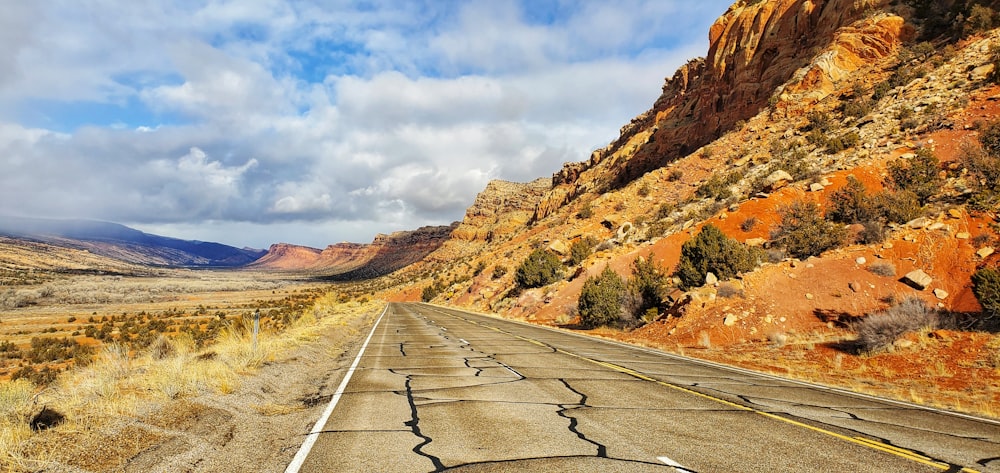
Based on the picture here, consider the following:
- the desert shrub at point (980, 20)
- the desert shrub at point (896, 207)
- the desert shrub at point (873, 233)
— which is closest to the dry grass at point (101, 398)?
the desert shrub at point (873, 233)

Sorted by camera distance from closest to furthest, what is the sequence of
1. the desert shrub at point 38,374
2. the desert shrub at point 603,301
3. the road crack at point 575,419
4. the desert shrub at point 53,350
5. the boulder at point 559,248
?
the road crack at point 575,419 → the desert shrub at point 38,374 → the desert shrub at point 603,301 → the desert shrub at point 53,350 → the boulder at point 559,248

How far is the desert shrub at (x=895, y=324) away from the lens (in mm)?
13320

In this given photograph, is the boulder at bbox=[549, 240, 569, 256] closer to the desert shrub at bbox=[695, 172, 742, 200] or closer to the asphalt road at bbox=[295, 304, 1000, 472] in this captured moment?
the desert shrub at bbox=[695, 172, 742, 200]

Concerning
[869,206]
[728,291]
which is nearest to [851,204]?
[869,206]

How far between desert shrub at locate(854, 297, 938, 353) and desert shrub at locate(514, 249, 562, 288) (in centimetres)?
2623

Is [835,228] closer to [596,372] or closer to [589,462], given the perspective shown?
[596,372]

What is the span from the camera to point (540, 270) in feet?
133

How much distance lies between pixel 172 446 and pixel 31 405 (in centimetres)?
215

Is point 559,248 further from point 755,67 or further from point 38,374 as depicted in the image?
point 38,374

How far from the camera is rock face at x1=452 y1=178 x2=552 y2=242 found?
127 m

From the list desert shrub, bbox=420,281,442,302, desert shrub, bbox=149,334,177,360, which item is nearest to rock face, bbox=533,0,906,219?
desert shrub, bbox=420,281,442,302

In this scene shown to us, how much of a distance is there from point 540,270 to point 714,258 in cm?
1991

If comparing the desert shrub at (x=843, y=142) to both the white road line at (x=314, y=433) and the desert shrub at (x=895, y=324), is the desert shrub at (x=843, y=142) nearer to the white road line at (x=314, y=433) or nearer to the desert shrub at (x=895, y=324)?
the desert shrub at (x=895, y=324)

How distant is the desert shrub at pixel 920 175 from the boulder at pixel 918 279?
22.3 ft
